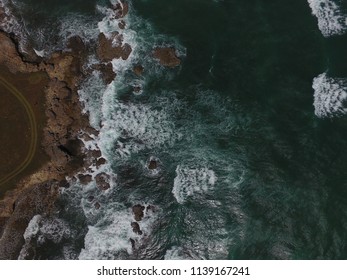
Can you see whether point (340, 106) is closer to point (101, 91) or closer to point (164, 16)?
point (164, 16)

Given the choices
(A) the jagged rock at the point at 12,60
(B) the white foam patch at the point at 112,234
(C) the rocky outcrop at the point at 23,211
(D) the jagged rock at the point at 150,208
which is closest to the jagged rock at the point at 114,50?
(A) the jagged rock at the point at 12,60

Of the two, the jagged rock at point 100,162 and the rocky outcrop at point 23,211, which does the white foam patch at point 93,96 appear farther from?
the rocky outcrop at point 23,211

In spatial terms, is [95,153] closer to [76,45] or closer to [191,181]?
[191,181]

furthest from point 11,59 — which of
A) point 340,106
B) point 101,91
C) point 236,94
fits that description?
point 340,106

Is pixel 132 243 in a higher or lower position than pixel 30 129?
lower

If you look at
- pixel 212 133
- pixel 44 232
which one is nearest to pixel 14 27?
pixel 44 232

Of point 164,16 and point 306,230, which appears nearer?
point 306,230

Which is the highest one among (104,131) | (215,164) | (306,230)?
(104,131)
